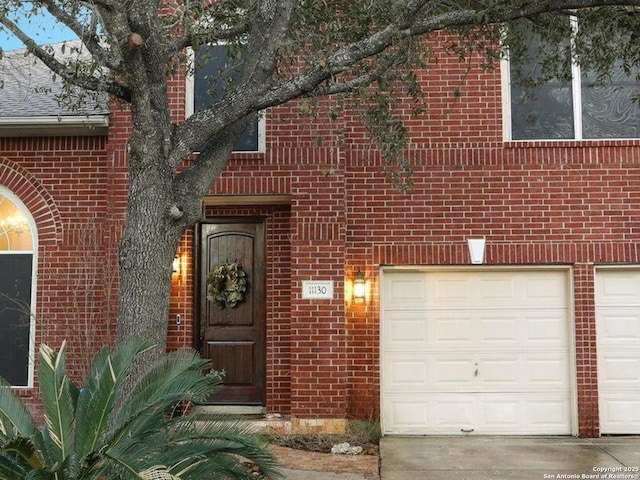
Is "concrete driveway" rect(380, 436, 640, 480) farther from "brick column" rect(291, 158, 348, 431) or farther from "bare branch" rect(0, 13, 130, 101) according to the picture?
"bare branch" rect(0, 13, 130, 101)

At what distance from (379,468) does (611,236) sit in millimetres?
4250

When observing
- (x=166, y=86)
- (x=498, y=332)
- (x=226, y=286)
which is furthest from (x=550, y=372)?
(x=166, y=86)

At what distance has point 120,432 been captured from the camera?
470 centimetres

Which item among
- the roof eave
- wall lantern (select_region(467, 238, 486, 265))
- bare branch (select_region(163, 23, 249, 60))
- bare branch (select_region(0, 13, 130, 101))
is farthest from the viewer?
wall lantern (select_region(467, 238, 486, 265))

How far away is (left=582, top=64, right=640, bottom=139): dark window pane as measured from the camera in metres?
8.98

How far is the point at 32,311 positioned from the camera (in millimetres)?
8859

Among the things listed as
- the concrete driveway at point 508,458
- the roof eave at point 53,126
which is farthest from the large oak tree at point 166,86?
the concrete driveway at point 508,458

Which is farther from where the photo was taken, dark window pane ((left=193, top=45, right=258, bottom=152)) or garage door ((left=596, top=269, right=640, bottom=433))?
dark window pane ((left=193, top=45, right=258, bottom=152))

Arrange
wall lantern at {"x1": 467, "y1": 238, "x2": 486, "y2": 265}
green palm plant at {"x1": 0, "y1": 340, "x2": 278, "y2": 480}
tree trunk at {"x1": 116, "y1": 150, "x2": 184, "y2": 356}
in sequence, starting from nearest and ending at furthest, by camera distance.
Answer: green palm plant at {"x1": 0, "y1": 340, "x2": 278, "y2": 480}, tree trunk at {"x1": 116, "y1": 150, "x2": 184, "y2": 356}, wall lantern at {"x1": 467, "y1": 238, "x2": 486, "y2": 265}

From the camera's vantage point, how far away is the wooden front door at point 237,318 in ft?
29.9

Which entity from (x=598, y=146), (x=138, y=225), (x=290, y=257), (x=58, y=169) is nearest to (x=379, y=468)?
(x=290, y=257)

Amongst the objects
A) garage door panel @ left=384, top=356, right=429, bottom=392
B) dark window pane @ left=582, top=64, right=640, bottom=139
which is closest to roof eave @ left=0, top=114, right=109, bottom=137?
Answer: garage door panel @ left=384, top=356, right=429, bottom=392

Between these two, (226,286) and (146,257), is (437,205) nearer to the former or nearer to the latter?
(226,286)

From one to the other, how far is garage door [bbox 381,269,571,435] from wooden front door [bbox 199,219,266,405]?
66.3 inches
